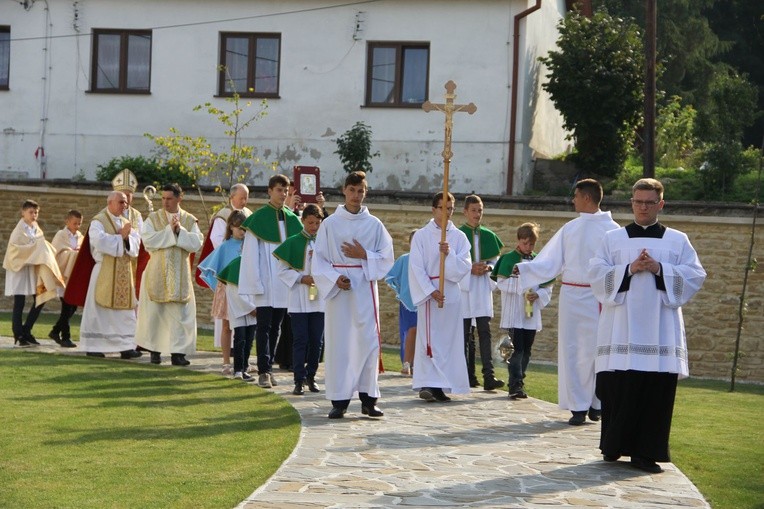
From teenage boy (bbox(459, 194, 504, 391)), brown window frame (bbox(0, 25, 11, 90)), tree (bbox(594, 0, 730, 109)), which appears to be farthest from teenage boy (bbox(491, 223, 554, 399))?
tree (bbox(594, 0, 730, 109))

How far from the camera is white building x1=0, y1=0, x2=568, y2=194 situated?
2894cm

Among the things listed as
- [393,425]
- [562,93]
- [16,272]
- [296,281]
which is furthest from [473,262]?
[562,93]

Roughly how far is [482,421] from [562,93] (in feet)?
57.2

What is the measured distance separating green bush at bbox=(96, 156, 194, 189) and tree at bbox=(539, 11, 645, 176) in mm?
7929

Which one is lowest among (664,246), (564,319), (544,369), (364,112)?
(544,369)

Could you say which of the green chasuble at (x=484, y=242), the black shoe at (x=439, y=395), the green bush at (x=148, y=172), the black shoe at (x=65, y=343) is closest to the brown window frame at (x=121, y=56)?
the green bush at (x=148, y=172)

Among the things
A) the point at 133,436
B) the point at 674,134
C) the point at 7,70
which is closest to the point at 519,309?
the point at 133,436

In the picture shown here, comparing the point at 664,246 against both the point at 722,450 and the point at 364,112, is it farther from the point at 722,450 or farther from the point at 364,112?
the point at 364,112

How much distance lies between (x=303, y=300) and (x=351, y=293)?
1448 millimetres

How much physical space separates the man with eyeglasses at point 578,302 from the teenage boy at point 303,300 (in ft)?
7.96

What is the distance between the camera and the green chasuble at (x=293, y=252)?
13.6 meters

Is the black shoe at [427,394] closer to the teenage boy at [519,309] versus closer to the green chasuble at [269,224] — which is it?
the teenage boy at [519,309]

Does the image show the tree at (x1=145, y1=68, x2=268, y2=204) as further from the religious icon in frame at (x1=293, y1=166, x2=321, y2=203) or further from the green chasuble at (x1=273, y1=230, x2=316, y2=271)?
the green chasuble at (x1=273, y1=230, x2=316, y2=271)

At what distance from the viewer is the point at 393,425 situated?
11.5m
